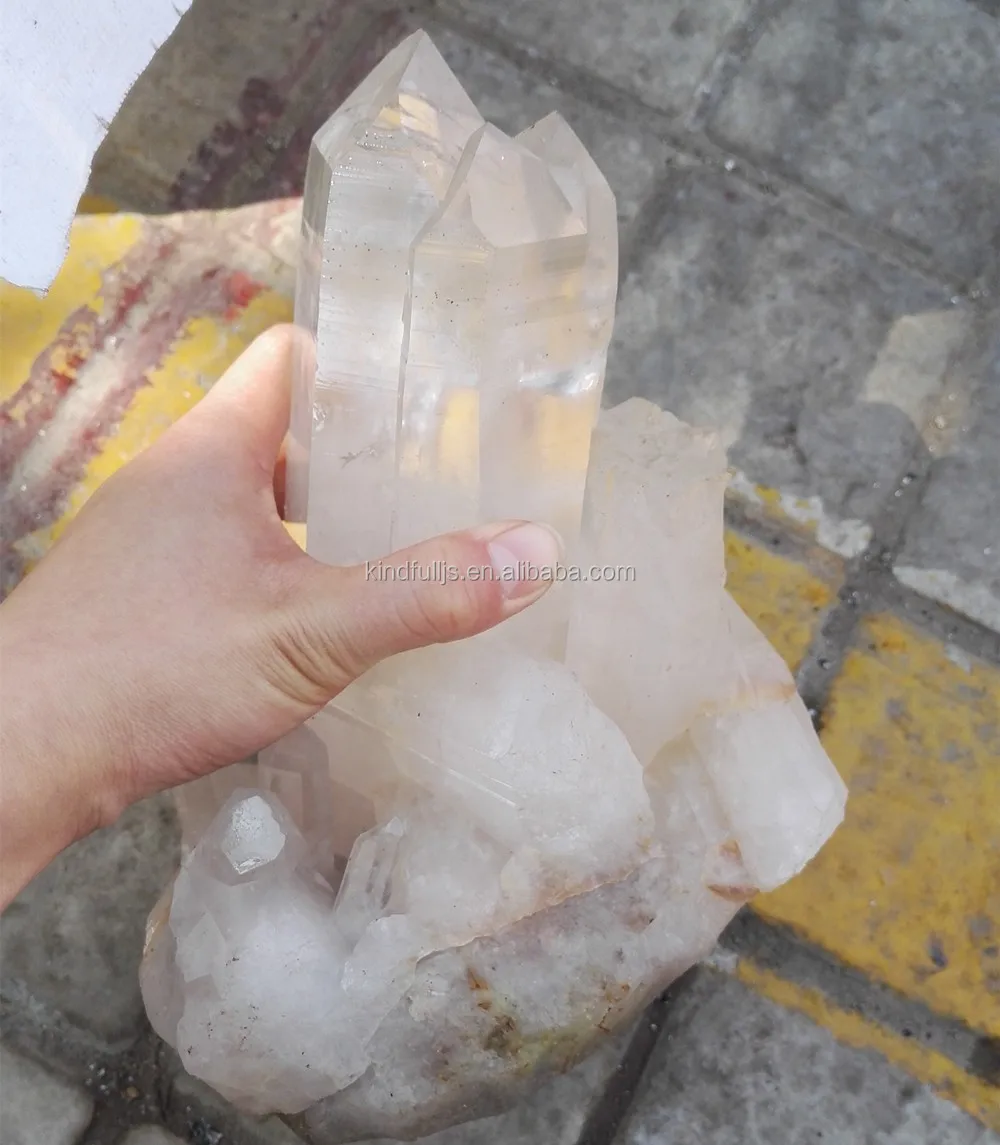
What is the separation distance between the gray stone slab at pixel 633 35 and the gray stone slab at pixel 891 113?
0.07 m

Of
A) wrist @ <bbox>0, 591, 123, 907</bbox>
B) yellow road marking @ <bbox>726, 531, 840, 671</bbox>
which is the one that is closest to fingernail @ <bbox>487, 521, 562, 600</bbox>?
wrist @ <bbox>0, 591, 123, 907</bbox>

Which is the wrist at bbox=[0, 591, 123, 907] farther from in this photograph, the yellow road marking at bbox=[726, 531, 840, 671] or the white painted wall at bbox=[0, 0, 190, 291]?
the yellow road marking at bbox=[726, 531, 840, 671]

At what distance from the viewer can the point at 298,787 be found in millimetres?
1219

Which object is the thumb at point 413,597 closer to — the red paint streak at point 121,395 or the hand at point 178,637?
the hand at point 178,637

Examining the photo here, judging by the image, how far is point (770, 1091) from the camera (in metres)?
1.46

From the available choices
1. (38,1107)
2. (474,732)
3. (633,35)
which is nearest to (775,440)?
(633,35)

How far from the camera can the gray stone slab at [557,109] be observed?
1762mm

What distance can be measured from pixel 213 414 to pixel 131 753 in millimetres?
398

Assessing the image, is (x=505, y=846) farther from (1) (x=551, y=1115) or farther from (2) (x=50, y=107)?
(2) (x=50, y=107)

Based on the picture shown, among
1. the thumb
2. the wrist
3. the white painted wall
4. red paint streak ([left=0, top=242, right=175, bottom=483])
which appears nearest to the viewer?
the thumb

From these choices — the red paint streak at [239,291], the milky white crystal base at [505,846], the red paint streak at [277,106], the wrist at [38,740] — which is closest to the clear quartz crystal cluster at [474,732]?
the milky white crystal base at [505,846]

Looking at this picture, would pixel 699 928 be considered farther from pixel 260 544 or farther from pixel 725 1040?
pixel 260 544

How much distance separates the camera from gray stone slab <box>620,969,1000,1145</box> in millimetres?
1449

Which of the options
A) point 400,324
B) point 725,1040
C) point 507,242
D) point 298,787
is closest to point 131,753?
point 298,787
